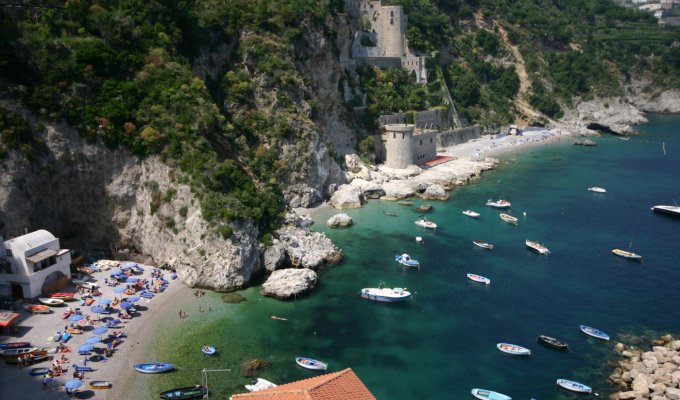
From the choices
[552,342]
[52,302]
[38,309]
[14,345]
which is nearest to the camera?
[14,345]

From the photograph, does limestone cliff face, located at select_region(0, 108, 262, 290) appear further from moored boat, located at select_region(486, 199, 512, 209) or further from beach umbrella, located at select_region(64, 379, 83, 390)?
moored boat, located at select_region(486, 199, 512, 209)

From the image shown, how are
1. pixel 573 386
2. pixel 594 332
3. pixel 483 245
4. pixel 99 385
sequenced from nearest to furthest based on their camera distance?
pixel 99 385
pixel 573 386
pixel 594 332
pixel 483 245

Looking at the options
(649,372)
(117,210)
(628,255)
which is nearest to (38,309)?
(117,210)

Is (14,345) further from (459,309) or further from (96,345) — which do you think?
(459,309)

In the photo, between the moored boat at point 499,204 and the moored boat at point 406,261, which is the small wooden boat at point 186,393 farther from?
the moored boat at point 499,204

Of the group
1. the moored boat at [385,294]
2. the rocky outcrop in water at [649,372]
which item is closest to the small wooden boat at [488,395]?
the rocky outcrop in water at [649,372]

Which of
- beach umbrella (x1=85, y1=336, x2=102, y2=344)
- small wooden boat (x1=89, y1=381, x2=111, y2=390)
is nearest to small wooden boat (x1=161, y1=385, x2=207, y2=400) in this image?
small wooden boat (x1=89, y1=381, x2=111, y2=390)

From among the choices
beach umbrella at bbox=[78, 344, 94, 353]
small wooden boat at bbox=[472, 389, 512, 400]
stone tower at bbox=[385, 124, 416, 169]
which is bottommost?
small wooden boat at bbox=[472, 389, 512, 400]
